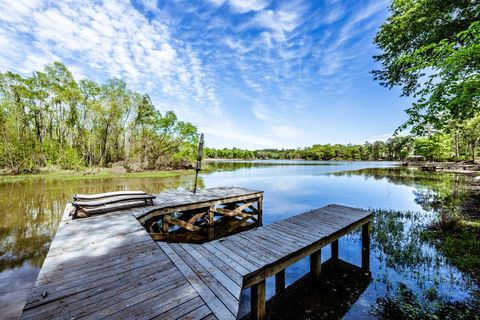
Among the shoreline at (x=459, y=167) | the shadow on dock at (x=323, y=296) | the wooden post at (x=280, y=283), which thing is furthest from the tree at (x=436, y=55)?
the shoreline at (x=459, y=167)

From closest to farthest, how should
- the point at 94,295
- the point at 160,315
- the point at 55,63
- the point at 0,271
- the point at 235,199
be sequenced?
the point at 160,315, the point at 94,295, the point at 0,271, the point at 235,199, the point at 55,63

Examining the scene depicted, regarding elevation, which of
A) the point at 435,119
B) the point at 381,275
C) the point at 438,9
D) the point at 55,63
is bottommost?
the point at 381,275

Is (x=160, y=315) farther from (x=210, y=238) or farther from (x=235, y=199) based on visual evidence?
(x=235, y=199)

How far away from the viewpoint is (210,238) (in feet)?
21.6

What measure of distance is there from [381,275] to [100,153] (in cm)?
3524

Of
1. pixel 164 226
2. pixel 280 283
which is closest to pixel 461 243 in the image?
pixel 280 283

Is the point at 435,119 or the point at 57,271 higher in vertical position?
the point at 435,119

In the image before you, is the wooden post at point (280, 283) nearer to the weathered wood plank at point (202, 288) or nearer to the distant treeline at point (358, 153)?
the weathered wood plank at point (202, 288)

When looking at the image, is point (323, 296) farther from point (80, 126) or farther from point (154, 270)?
point (80, 126)

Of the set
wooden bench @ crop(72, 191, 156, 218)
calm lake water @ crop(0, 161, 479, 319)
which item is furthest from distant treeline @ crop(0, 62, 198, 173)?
wooden bench @ crop(72, 191, 156, 218)

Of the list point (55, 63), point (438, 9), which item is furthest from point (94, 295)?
point (55, 63)

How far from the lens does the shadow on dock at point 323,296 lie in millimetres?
3334

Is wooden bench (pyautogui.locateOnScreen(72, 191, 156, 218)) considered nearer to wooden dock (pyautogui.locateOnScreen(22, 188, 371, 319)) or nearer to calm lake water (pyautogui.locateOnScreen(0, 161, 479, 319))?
wooden dock (pyautogui.locateOnScreen(22, 188, 371, 319))

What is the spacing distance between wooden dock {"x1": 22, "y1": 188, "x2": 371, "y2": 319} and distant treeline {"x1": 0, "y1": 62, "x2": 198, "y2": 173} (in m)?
23.4
